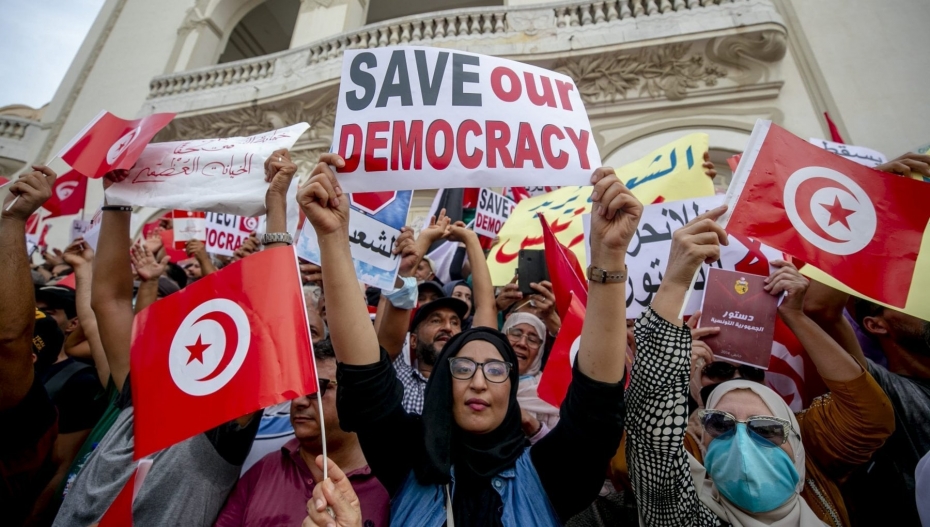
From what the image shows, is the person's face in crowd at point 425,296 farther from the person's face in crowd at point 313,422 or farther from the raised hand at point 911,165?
the raised hand at point 911,165

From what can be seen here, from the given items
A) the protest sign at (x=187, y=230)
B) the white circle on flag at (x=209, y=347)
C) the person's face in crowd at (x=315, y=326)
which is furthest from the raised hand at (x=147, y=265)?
the protest sign at (x=187, y=230)

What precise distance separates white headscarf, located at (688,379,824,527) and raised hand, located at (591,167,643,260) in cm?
69

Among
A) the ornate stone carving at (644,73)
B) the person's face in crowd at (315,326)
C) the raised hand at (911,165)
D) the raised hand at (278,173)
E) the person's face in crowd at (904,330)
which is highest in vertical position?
the ornate stone carving at (644,73)

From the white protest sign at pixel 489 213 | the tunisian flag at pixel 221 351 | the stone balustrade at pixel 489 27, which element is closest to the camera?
the tunisian flag at pixel 221 351

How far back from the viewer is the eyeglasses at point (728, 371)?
1.82 m

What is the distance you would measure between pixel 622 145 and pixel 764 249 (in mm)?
4276

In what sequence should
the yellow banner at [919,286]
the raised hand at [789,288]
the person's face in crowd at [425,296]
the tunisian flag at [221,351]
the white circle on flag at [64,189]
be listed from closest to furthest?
the tunisian flag at [221,351] → the yellow banner at [919,286] → the raised hand at [789,288] → the person's face in crowd at [425,296] → the white circle on flag at [64,189]

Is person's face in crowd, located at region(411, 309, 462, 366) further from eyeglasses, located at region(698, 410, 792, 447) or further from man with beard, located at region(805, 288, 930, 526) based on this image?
man with beard, located at region(805, 288, 930, 526)

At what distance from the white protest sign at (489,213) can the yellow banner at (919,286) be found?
2820 mm

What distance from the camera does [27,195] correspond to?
1775 millimetres

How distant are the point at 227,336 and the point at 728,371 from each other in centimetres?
183

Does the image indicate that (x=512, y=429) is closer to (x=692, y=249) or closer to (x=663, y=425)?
(x=663, y=425)

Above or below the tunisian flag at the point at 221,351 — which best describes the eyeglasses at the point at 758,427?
below

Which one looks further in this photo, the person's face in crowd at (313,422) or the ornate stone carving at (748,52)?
the ornate stone carving at (748,52)
